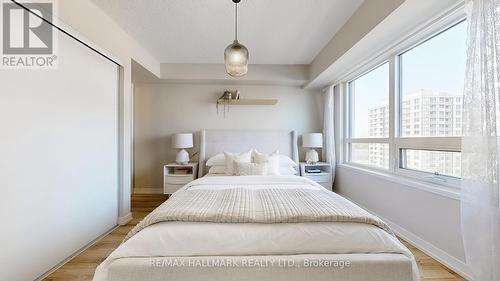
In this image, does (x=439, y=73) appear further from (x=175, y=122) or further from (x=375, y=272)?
(x=175, y=122)

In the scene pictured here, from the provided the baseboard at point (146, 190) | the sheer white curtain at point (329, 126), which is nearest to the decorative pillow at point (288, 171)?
the sheer white curtain at point (329, 126)

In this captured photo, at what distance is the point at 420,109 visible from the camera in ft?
7.88

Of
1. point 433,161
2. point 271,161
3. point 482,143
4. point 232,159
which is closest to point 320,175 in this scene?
point 271,161

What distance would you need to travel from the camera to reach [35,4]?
170 centimetres

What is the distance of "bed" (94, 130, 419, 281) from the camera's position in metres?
1.28

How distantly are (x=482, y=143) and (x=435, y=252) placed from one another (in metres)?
1.18

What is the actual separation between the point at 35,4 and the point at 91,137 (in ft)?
3.91

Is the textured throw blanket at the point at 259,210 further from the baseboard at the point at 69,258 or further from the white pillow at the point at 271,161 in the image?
the white pillow at the point at 271,161

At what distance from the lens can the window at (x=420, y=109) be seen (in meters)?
2.03

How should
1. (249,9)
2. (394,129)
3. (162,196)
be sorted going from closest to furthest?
(249,9) → (394,129) → (162,196)

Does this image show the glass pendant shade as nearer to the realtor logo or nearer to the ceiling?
the ceiling

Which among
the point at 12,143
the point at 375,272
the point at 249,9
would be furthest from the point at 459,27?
the point at 12,143

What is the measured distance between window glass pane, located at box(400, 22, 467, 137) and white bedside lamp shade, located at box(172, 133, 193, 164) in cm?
316

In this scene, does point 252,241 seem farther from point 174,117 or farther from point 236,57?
point 174,117
